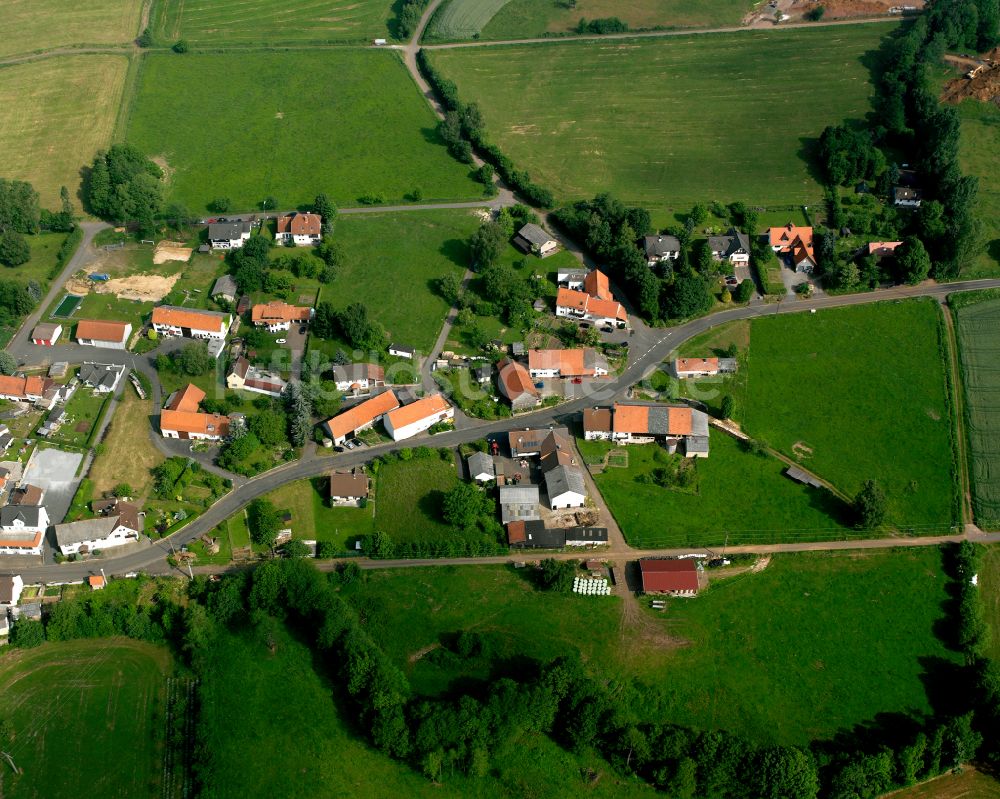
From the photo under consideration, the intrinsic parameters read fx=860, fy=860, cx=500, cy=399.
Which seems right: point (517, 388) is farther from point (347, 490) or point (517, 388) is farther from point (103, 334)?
point (103, 334)

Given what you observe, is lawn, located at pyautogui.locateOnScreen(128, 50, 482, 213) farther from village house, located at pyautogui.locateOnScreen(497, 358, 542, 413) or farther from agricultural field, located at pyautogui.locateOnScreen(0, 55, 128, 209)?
village house, located at pyautogui.locateOnScreen(497, 358, 542, 413)

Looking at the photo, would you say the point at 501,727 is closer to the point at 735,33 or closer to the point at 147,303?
the point at 147,303

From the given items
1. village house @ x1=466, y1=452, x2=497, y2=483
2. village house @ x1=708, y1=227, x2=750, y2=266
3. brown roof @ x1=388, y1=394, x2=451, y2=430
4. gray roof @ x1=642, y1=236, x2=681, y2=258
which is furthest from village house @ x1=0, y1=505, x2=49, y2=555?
village house @ x1=708, y1=227, x2=750, y2=266

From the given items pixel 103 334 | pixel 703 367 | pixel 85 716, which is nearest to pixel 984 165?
pixel 703 367

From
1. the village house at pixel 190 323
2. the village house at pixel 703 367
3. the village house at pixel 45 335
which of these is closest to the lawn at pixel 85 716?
the village house at pixel 190 323

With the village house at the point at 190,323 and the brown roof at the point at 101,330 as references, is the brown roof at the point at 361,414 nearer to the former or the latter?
the village house at the point at 190,323

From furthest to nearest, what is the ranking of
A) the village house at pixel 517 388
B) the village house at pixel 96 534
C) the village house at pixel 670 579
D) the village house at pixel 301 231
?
the village house at pixel 301 231
the village house at pixel 517 388
the village house at pixel 96 534
the village house at pixel 670 579
